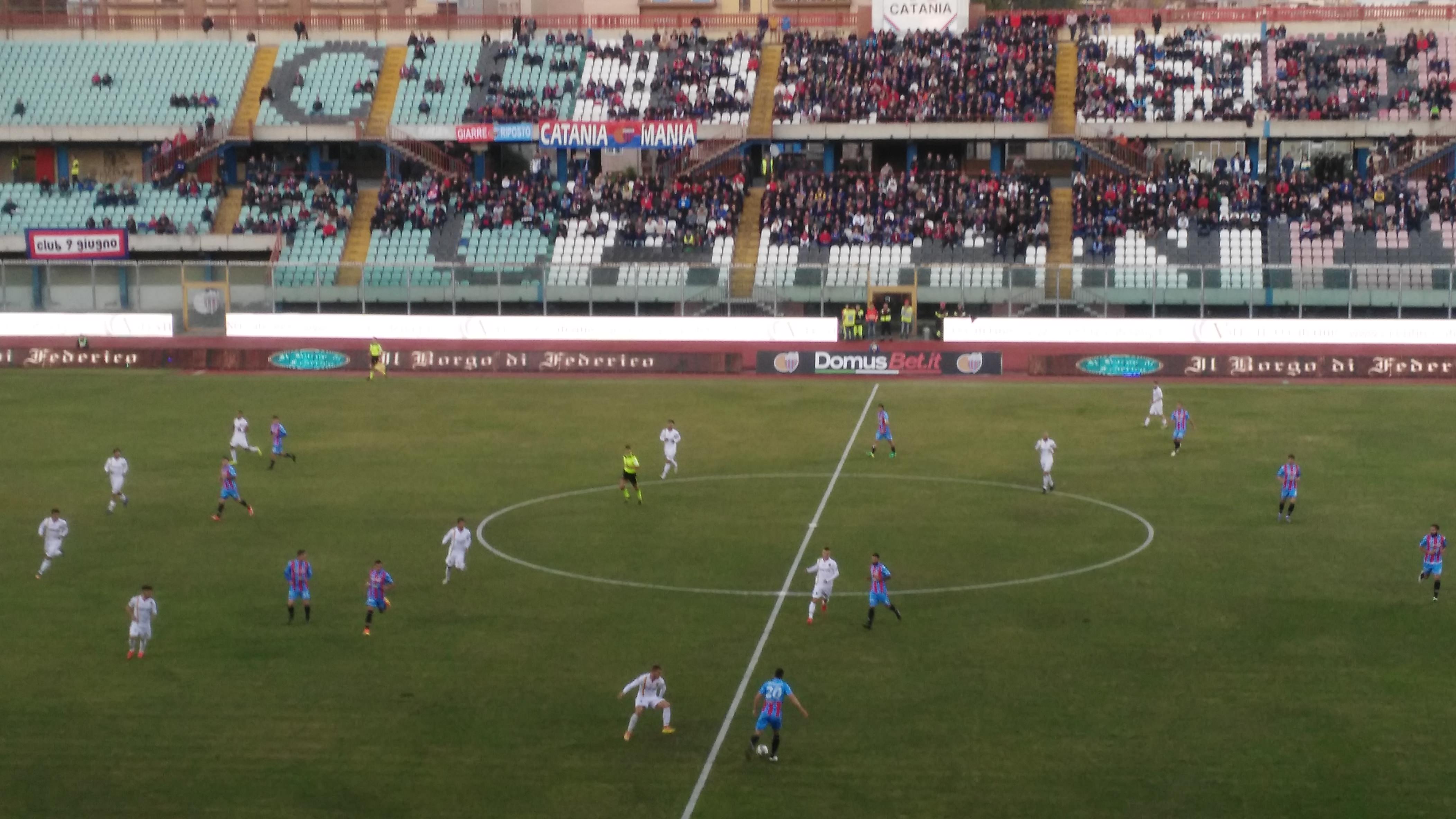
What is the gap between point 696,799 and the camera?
20.0 meters

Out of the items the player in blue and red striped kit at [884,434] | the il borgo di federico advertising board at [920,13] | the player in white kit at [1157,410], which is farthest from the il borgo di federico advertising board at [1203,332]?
the il borgo di federico advertising board at [920,13]

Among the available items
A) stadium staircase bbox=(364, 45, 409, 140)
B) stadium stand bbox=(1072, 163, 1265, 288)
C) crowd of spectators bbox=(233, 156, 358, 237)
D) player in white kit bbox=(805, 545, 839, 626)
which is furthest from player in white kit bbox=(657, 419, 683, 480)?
stadium staircase bbox=(364, 45, 409, 140)

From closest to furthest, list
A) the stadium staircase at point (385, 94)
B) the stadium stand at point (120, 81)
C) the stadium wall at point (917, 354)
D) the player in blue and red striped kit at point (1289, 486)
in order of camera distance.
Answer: the player in blue and red striped kit at point (1289, 486), the stadium wall at point (917, 354), the stadium staircase at point (385, 94), the stadium stand at point (120, 81)

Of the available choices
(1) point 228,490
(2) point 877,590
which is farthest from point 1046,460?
(1) point 228,490

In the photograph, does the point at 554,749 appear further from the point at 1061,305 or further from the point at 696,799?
the point at 1061,305

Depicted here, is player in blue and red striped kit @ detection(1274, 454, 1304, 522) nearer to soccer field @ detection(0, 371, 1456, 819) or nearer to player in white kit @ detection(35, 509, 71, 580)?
soccer field @ detection(0, 371, 1456, 819)

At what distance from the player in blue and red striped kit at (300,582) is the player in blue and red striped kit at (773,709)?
29.5 ft

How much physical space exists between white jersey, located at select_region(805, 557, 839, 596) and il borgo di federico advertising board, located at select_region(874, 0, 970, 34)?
5492 centimetres

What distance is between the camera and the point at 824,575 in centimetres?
2728

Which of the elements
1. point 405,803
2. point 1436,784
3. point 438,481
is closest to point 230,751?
point 405,803

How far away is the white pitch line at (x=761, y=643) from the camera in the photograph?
2059 cm

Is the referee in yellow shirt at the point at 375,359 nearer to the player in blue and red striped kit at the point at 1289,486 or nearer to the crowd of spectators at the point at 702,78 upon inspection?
the crowd of spectators at the point at 702,78

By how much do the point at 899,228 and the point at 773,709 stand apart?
49153mm

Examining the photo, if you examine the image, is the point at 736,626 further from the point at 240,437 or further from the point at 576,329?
the point at 576,329
